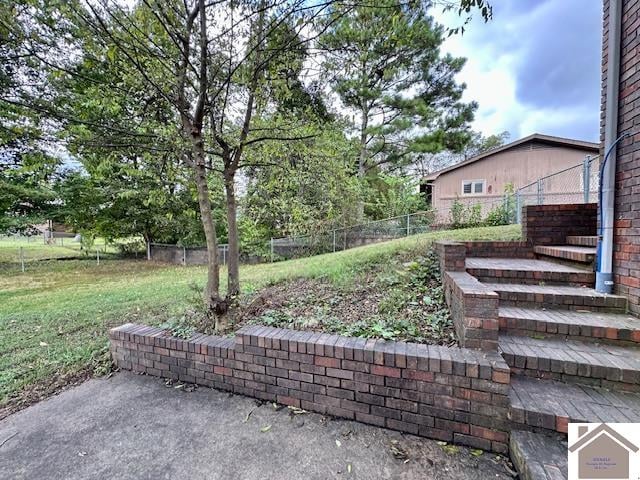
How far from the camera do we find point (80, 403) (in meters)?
2.31

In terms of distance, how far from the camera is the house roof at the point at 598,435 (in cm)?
148

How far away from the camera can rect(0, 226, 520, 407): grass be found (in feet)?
9.65

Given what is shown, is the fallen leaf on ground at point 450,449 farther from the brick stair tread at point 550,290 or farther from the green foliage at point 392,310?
the brick stair tread at point 550,290

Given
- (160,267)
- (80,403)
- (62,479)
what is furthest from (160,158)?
(160,267)

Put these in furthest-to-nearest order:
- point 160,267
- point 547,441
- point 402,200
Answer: point 402,200, point 160,267, point 547,441

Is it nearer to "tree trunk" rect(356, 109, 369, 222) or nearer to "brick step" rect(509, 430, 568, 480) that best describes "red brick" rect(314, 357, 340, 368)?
"brick step" rect(509, 430, 568, 480)

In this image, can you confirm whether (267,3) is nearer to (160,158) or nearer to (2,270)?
(160,158)

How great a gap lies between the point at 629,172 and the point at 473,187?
1361cm

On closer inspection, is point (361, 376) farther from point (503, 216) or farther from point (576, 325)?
point (503, 216)

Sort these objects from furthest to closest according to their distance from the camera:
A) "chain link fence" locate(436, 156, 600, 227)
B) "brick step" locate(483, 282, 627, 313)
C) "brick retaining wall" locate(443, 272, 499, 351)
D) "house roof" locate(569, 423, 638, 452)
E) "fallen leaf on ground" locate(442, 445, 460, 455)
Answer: "chain link fence" locate(436, 156, 600, 227)
"brick step" locate(483, 282, 627, 313)
"brick retaining wall" locate(443, 272, 499, 351)
"fallen leaf on ground" locate(442, 445, 460, 455)
"house roof" locate(569, 423, 638, 452)

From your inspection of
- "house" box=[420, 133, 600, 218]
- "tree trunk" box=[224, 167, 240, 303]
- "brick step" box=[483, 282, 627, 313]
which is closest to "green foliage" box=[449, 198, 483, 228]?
"house" box=[420, 133, 600, 218]

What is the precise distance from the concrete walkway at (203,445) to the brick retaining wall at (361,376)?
102 millimetres

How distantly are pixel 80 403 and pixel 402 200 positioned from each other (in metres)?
12.6

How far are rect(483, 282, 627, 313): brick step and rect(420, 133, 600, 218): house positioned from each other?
10076 millimetres
